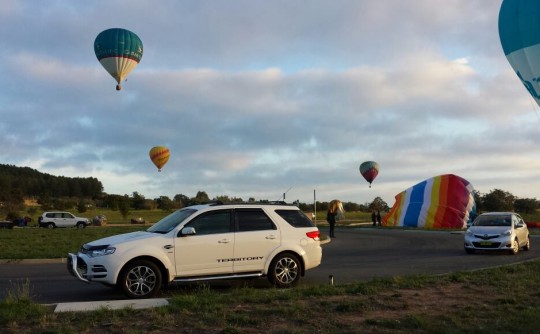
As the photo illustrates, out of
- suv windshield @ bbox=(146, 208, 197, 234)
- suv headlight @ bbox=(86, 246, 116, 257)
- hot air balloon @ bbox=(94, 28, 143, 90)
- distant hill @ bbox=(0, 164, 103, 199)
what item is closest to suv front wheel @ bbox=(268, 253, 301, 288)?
suv windshield @ bbox=(146, 208, 197, 234)

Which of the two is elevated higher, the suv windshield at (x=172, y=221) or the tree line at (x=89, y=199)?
the tree line at (x=89, y=199)

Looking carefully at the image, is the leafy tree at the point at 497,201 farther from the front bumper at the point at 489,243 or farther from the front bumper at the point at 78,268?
the front bumper at the point at 78,268

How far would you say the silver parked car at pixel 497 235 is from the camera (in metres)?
19.7

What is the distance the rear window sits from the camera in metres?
12.4

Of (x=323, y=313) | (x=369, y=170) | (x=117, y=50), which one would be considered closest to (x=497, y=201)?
(x=369, y=170)

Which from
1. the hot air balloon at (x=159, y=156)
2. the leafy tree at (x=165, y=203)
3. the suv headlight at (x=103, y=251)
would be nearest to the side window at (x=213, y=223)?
the suv headlight at (x=103, y=251)

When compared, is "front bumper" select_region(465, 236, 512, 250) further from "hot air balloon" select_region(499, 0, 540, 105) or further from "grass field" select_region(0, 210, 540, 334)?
"hot air balloon" select_region(499, 0, 540, 105)

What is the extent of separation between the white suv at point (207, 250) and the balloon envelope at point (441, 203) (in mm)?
33711

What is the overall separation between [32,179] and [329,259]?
14334 cm

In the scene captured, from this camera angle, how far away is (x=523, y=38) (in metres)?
26.0

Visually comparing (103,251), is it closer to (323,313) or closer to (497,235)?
(323,313)

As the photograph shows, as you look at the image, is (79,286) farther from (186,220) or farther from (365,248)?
(365,248)

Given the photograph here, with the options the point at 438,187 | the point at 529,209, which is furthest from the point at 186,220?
the point at 529,209

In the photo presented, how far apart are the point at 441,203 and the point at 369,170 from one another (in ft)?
79.8
